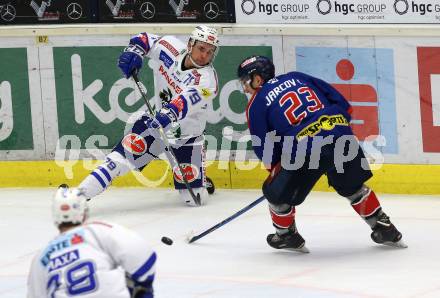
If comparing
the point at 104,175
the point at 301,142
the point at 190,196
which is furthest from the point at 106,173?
the point at 301,142

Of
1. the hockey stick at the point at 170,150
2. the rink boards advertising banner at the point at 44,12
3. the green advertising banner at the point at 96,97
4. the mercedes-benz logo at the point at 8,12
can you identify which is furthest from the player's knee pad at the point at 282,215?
the mercedes-benz logo at the point at 8,12

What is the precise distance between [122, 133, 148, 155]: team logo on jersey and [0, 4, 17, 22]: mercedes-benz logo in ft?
5.21

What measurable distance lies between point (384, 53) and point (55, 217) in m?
4.42

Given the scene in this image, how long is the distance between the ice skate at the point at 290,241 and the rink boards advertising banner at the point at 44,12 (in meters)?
2.91

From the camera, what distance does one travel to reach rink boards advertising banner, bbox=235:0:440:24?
9.05 metres

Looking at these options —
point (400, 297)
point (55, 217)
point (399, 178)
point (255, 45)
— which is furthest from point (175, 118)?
point (55, 217)

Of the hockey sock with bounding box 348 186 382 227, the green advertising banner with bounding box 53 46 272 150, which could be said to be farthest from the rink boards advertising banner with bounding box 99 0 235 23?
the hockey sock with bounding box 348 186 382 227

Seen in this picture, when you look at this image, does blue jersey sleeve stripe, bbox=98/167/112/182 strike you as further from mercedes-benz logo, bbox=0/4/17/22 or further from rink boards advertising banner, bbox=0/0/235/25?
mercedes-benz logo, bbox=0/4/17/22

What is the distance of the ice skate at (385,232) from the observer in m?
7.77

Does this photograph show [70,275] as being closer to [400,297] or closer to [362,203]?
[400,297]

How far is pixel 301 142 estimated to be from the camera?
751cm

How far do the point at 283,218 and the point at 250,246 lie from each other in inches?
19.3

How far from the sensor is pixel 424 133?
925 cm

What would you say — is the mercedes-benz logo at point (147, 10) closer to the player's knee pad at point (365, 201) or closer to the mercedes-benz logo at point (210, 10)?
the mercedes-benz logo at point (210, 10)
